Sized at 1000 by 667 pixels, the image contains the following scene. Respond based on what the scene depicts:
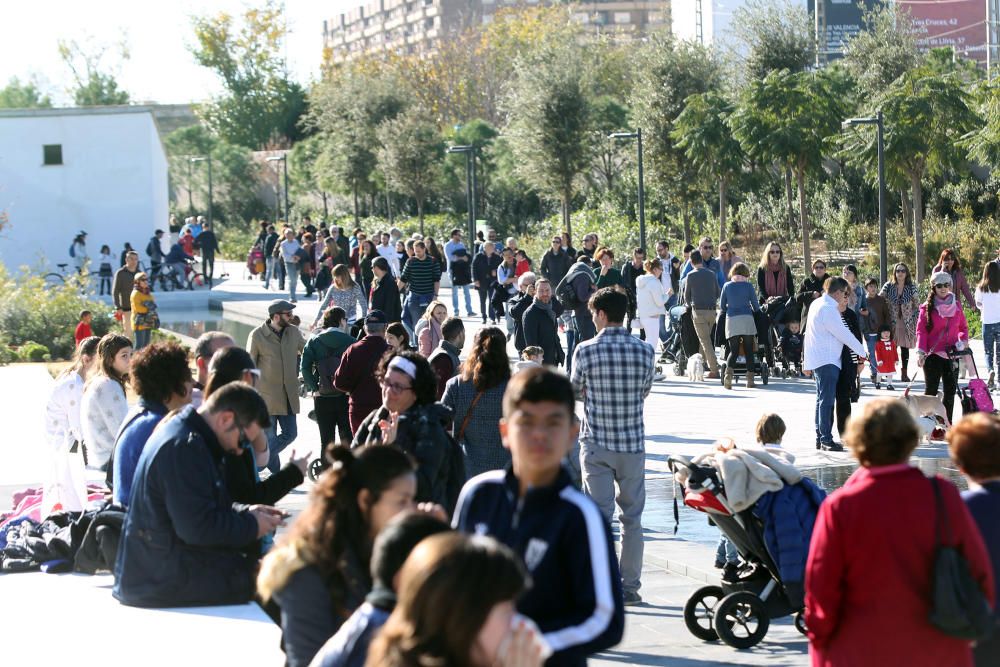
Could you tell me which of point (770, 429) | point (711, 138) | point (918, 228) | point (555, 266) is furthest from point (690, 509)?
point (711, 138)

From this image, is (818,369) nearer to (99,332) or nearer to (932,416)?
→ (932,416)

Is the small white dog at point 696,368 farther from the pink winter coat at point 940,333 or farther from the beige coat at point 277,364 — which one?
the beige coat at point 277,364

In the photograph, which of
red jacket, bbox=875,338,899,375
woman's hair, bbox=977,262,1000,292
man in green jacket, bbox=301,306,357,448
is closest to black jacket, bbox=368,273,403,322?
red jacket, bbox=875,338,899,375

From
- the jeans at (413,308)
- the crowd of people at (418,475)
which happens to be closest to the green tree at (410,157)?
the jeans at (413,308)

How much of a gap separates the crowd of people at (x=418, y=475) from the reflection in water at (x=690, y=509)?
97 centimetres

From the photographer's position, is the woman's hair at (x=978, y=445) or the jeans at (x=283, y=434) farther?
the jeans at (x=283, y=434)

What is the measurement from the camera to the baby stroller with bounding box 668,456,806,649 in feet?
25.8

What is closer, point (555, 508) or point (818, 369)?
point (555, 508)

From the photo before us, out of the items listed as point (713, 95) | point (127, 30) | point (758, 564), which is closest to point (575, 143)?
point (713, 95)

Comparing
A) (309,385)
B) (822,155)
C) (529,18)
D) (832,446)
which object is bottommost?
(832,446)

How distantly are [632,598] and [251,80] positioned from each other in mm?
81317

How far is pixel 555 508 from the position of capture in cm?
399

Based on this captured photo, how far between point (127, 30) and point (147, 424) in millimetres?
95359

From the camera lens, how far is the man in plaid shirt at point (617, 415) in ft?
28.4
